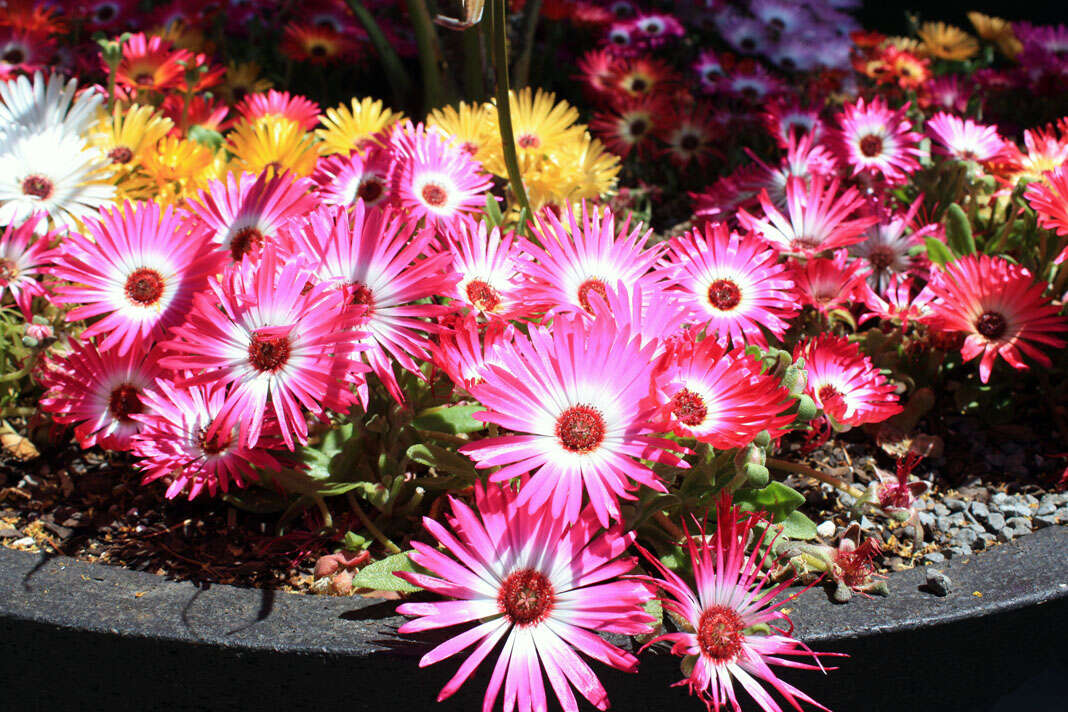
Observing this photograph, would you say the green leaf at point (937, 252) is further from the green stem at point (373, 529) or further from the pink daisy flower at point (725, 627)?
the green stem at point (373, 529)

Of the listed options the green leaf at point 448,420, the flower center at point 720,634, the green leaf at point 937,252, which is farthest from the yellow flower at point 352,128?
the flower center at point 720,634

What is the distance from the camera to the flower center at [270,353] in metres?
0.89

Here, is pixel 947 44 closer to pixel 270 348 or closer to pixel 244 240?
pixel 244 240

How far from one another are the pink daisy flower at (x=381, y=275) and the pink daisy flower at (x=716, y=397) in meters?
0.25

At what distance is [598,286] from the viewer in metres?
1.09

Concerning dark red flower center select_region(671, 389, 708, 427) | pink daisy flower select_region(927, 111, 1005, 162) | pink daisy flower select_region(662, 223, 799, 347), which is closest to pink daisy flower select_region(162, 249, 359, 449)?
dark red flower center select_region(671, 389, 708, 427)

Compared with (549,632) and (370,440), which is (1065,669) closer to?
(549,632)

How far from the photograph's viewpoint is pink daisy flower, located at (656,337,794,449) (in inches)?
33.7

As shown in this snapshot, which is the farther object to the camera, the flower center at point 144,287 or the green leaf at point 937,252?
the green leaf at point 937,252

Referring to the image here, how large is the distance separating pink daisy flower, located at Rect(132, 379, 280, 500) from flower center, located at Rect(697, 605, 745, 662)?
0.48 meters

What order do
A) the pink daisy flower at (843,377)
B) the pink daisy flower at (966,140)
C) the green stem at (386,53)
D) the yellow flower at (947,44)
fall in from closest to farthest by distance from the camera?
the pink daisy flower at (843,377)
the pink daisy flower at (966,140)
the green stem at (386,53)
the yellow flower at (947,44)

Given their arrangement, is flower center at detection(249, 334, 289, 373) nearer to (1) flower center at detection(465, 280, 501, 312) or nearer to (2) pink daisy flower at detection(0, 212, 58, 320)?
(1) flower center at detection(465, 280, 501, 312)

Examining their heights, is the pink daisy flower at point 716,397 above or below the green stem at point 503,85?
below

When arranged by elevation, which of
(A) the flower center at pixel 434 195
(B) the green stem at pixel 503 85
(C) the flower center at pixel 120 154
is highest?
(C) the flower center at pixel 120 154
